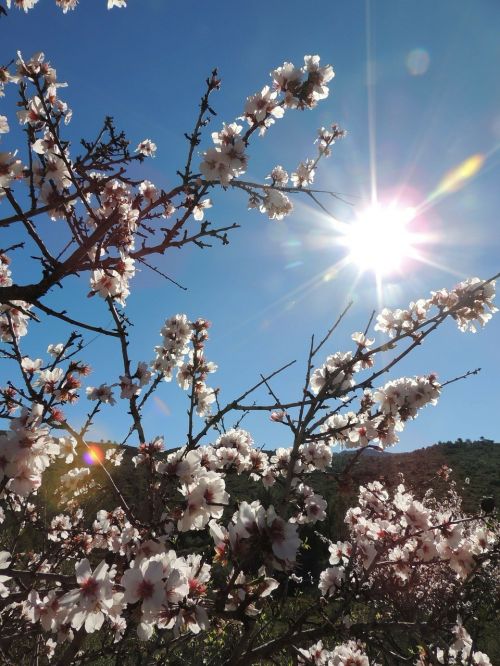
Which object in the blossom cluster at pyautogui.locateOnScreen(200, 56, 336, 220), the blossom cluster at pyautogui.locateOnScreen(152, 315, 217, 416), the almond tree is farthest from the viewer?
the blossom cluster at pyautogui.locateOnScreen(152, 315, 217, 416)

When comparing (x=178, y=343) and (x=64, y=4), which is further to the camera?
(x=178, y=343)

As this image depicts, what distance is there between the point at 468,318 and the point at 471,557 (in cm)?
234

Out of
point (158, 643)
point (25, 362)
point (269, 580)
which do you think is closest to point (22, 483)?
point (269, 580)

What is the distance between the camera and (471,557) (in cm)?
349

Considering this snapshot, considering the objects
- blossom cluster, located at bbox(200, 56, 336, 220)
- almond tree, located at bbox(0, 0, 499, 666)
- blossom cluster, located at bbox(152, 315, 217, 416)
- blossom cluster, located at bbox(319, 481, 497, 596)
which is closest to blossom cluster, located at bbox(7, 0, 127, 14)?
almond tree, located at bbox(0, 0, 499, 666)

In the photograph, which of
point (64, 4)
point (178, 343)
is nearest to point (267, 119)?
point (64, 4)

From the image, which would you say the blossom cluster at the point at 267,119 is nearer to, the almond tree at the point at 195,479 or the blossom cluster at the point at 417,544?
the almond tree at the point at 195,479

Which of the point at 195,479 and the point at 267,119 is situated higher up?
the point at 267,119

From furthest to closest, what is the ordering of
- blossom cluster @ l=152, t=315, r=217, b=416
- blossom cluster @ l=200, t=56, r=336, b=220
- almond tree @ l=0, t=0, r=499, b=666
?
blossom cluster @ l=152, t=315, r=217, b=416
blossom cluster @ l=200, t=56, r=336, b=220
almond tree @ l=0, t=0, r=499, b=666

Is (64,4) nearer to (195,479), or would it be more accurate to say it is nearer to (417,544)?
(195,479)

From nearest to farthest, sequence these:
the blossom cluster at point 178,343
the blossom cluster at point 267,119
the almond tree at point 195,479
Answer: the almond tree at point 195,479
the blossom cluster at point 267,119
the blossom cluster at point 178,343

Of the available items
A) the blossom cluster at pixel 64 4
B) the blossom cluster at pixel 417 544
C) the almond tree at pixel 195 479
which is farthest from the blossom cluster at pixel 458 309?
the blossom cluster at pixel 64 4

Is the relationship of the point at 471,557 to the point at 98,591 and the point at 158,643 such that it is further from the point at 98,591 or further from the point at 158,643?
the point at 98,591

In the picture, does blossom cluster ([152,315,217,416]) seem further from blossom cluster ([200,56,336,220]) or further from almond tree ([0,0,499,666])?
blossom cluster ([200,56,336,220])
